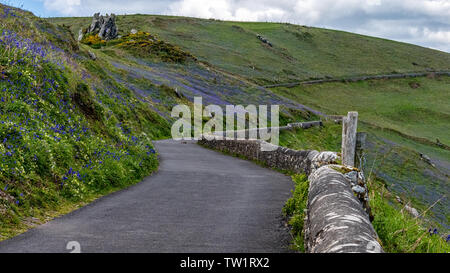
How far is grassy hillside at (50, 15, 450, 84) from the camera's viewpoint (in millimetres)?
90625

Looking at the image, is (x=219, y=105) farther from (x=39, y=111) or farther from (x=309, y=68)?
(x=309, y=68)

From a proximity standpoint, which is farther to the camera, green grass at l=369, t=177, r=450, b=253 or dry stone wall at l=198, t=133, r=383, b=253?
green grass at l=369, t=177, r=450, b=253

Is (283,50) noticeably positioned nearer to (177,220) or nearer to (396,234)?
(177,220)

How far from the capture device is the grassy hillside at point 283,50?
90625 mm

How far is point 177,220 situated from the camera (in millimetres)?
9430

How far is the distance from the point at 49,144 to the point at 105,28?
71.5m

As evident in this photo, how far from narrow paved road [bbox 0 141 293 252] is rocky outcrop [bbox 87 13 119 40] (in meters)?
67.8

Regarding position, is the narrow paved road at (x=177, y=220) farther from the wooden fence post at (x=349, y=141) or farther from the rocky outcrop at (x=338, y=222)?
the wooden fence post at (x=349, y=141)

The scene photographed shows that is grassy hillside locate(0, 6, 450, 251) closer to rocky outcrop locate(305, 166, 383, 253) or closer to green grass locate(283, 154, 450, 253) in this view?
green grass locate(283, 154, 450, 253)

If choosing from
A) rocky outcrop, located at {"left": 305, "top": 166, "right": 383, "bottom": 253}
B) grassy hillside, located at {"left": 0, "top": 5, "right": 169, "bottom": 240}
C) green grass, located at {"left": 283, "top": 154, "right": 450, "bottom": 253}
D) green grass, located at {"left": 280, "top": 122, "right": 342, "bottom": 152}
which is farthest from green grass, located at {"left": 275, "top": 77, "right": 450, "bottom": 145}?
rocky outcrop, located at {"left": 305, "top": 166, "right": 383, "bottom": 253}

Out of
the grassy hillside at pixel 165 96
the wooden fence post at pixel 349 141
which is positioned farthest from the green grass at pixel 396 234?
the wooden fence post at pixel 349 141

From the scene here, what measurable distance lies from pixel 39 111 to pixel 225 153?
48.4 feet

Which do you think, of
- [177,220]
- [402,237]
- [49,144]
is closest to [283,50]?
[49,144]
